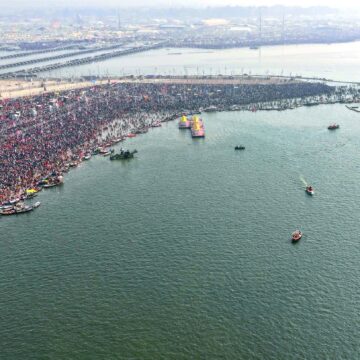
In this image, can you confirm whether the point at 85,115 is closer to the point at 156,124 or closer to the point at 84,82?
the point at 156,124

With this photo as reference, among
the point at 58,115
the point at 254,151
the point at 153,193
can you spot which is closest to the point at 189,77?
the point at 58,115

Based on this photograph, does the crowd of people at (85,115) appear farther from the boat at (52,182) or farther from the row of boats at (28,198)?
the boat at (52,182)

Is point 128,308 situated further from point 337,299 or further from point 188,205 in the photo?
point 188,205

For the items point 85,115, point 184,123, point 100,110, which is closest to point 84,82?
point 100,110

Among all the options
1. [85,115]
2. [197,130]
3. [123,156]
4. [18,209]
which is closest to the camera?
[18,209]

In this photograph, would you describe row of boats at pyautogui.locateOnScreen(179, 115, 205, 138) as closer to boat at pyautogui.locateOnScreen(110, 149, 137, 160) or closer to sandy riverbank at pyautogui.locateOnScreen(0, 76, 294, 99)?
boat at pyautogui.locateOnScreen(110, 149, 137, 160)

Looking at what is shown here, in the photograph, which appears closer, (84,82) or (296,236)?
(296,236)
